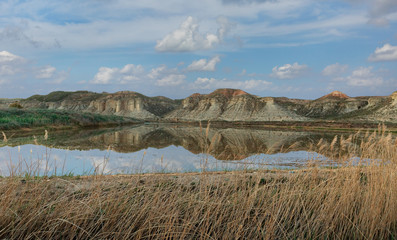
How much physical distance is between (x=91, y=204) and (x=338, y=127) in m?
35.0

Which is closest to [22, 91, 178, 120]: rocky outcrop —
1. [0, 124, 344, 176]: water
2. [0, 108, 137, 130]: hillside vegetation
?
[0, 108, 137, 130]: hillside vegetation

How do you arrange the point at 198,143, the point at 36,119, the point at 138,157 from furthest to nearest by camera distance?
the point at 36,119 → the point at 198,143 → the point at 138,157

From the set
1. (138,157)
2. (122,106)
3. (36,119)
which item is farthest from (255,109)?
(138,157)

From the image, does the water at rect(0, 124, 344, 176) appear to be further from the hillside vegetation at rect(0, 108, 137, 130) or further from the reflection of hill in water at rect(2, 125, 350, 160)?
the hillside vegetation at rect(0, 108, 137, 130)

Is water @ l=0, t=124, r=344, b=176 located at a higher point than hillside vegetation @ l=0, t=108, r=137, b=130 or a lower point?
lower

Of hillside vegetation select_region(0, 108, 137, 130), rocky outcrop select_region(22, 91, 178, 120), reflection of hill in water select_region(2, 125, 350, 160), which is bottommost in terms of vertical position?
reflection of hill in water select_region(2, 125, 350, 160)

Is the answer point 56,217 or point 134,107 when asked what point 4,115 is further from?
point 134,107

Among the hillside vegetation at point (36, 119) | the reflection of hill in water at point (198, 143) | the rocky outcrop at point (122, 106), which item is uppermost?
the rocky outcrop at point (122, 106)

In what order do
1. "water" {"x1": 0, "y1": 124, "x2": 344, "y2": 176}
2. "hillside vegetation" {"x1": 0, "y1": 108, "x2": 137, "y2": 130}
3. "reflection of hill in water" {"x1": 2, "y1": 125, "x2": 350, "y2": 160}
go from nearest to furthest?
"water" {"x1": 0, "y1": 124, "x2": 344, "y2": 176} < "reflection of hill in water" {"x1": 2, "y1": 125, "x2": 350, "y2": 160} < "hillside vegetation" {"x1": 0, "y1": 108, "x2": 137, "y2": 130}

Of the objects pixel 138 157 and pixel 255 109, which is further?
pixel 255 109

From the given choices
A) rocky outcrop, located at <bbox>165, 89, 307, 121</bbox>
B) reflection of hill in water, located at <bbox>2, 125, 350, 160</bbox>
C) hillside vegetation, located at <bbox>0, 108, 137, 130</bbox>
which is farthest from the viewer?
rocky outcrop, located at <bbox>165, 89, 307, 121</bbox>

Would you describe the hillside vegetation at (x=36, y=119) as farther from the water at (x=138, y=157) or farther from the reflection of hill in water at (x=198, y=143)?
the water at (x=138, y=157)

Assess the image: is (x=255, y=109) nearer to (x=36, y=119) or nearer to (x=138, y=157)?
(x=36, y=119)

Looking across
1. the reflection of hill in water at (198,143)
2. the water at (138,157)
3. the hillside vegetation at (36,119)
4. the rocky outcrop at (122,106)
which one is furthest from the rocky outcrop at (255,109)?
the water at (138,157)
